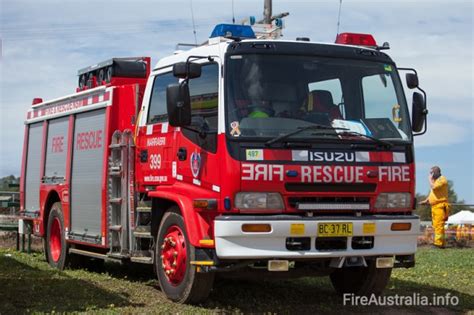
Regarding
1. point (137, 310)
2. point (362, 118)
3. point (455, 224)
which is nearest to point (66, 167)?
point (137, 310)

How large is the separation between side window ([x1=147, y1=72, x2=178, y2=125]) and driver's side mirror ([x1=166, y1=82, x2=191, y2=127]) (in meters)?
1.05

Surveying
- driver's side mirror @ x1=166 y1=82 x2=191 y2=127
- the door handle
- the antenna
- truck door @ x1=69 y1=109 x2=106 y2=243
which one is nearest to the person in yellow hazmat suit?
the antenna

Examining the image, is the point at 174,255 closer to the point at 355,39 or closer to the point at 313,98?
the point at 313,98

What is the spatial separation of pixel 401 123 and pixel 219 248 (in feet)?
8.29

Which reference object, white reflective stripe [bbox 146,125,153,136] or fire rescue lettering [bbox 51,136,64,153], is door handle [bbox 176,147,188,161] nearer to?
white reflective stripe [bbox 146,125,153,136]

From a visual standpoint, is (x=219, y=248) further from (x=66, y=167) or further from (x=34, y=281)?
(x=66, y=167)

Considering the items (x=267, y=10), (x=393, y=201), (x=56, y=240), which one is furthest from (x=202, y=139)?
(x=267, y=10)

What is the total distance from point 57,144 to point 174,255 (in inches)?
190

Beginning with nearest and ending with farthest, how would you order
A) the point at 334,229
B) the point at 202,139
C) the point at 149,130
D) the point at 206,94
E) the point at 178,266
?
the point at 334,229, the point at 202,139, the point at 206,94, the point at 178,266, the point at 149,130

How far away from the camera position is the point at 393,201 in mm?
8961

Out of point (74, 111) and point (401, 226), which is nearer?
point (401, 226)

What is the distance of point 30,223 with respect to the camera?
14484 mm

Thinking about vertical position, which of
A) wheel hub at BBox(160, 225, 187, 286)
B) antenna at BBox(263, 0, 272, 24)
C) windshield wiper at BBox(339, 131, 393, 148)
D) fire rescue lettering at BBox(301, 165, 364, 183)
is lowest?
wheel hub at BBox(160, 225, 187, 286)

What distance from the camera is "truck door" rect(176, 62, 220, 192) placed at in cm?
852
